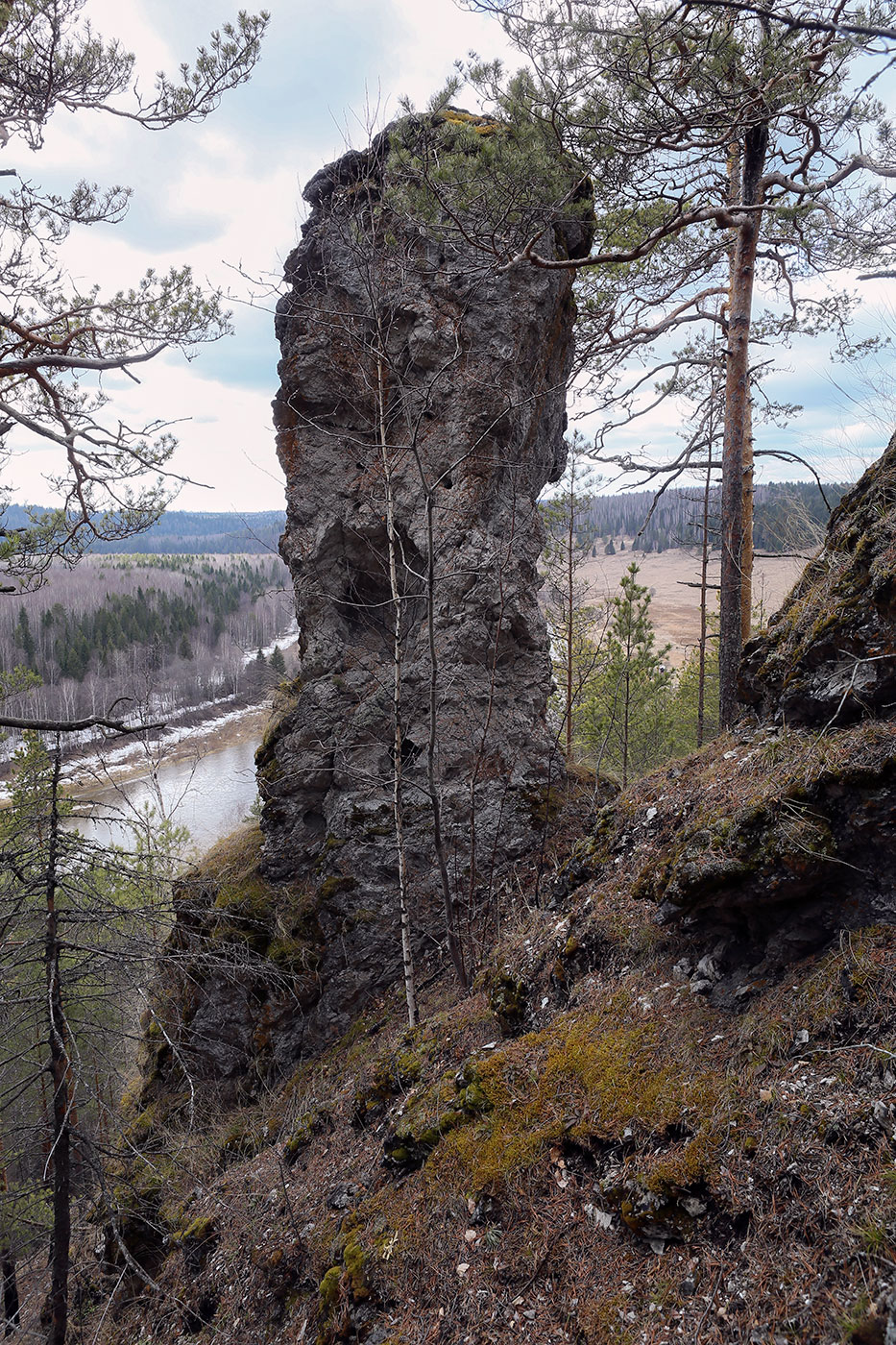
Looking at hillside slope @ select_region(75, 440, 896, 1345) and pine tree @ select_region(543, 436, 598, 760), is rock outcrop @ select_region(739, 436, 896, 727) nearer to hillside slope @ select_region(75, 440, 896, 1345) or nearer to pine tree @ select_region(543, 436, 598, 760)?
hillside slope @ select_region(75, 440, 896, 1345)

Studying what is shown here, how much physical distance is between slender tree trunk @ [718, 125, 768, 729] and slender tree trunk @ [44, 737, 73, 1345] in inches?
240

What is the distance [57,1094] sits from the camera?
187 inches

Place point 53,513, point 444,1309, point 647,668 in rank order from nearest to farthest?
point 444,1309
point 53,513
point 647,668

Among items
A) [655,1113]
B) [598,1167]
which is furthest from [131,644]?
[655,1113]

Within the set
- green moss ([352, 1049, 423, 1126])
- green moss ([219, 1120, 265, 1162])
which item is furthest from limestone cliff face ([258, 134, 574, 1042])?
green moss ([352, 1049, 423, 1126])

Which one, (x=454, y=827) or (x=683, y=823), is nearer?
(x=683, y=823)

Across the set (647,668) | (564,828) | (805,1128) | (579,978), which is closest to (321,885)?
(564,828)

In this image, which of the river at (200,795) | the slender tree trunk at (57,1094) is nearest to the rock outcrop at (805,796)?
the slender tree trunk at (57,1094)

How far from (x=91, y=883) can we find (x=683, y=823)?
13.7 ft

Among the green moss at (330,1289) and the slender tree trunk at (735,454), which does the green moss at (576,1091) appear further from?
the slender tree trunk at (735,454)

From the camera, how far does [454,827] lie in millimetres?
7715

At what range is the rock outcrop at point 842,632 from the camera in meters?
3.63

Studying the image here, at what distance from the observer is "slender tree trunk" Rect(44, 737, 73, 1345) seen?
4.64 m

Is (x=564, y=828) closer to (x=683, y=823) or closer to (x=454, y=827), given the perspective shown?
(x=454, y=827)
